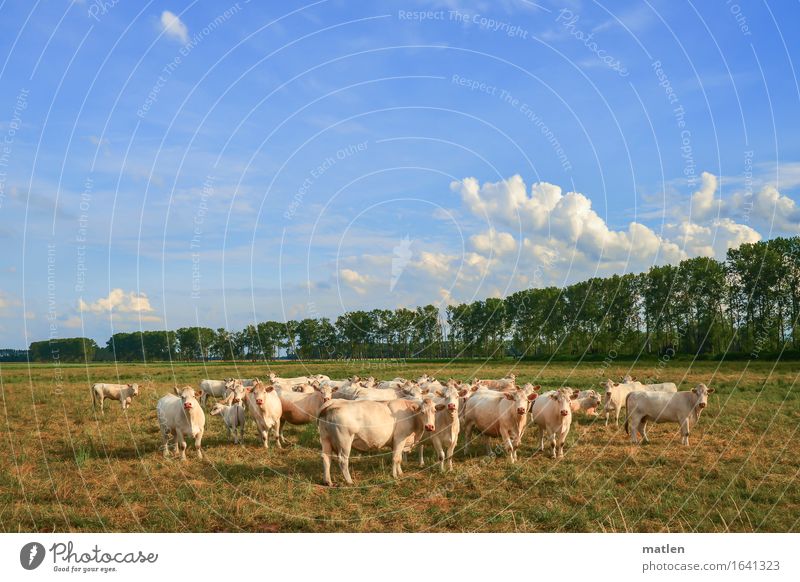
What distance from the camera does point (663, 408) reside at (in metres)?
19.5

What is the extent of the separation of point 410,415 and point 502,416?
335 centimetres

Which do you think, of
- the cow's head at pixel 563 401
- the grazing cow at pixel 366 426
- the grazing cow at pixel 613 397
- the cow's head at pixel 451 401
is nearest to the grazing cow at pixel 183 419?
the grazing cow at pixel 366 426

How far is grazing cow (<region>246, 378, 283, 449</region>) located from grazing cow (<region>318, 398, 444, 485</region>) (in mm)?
4600

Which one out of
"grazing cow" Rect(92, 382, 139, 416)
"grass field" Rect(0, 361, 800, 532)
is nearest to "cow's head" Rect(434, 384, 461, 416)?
"grass field" Rect(0, 361, 800, 532)

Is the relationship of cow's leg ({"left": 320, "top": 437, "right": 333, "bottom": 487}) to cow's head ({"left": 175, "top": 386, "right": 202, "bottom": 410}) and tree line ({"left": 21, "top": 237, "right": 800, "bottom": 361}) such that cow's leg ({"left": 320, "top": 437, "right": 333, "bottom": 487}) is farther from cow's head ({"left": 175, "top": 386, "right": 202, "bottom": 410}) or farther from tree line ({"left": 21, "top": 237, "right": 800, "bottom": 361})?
tree line ({"left": 21, "top": 237, "right": 800, "bottom": 361})

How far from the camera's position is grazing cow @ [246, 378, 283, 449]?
18819mm

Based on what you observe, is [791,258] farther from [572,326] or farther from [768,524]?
[768,524]

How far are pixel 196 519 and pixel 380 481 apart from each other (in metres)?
4.58

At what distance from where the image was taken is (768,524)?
11.3 metres

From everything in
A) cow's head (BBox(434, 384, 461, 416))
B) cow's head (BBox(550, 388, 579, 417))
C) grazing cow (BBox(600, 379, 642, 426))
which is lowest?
grazing cow (BBox(600, 379, 642, 426))

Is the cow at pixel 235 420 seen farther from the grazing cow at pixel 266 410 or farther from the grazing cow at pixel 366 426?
the grazing cow at pixel 366 426

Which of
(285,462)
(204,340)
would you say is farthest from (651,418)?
(204,340)

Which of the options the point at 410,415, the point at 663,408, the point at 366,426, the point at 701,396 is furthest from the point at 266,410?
the point at 701,396

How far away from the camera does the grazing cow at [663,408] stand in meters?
19.3
